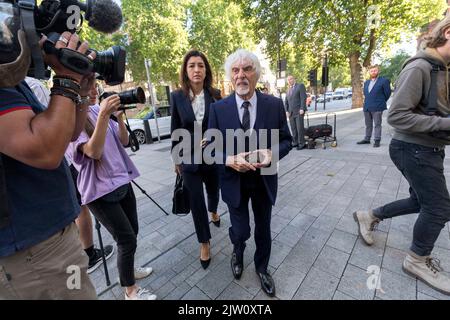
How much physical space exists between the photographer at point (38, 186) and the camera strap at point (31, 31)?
1.4 inches

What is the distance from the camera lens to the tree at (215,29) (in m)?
21.8

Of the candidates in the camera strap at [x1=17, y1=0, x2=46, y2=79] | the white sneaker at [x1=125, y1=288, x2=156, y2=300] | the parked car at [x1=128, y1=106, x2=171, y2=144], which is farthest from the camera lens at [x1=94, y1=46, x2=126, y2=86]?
the parked car at [x1=128, y1=106, x2=171, y2=144]

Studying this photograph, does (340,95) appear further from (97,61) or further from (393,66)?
(97,61)

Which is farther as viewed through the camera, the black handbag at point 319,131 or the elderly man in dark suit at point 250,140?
the black handbag at point 319,131

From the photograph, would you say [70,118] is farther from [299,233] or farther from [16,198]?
[299,233]

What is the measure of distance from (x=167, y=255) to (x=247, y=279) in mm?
1008

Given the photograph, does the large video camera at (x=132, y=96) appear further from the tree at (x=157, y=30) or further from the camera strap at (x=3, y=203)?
the tree at (x=157, y=30)

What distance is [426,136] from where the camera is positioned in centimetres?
186

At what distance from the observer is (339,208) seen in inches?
133

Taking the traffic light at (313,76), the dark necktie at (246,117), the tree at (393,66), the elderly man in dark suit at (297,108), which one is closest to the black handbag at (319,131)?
the elderly man in dark suit at (297,108)

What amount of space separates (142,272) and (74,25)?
222 centimetres

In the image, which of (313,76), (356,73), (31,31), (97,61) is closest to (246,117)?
(97,61)

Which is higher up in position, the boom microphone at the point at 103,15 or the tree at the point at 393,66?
the tree at the point at 393,66
